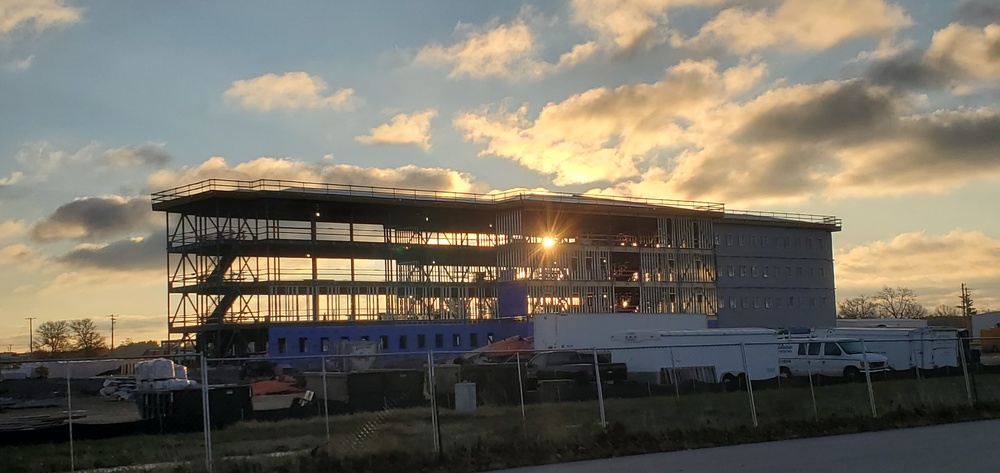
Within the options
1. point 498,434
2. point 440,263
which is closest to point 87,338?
point 440,263

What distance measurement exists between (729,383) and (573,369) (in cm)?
605

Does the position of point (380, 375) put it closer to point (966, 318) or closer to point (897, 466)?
point (897, 466)

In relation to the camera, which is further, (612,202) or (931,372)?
(612,202)

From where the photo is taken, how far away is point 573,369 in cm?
3831

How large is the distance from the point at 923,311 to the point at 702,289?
3185 inches

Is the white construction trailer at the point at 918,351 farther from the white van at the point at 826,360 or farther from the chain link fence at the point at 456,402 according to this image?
the white van at the point at 826,360

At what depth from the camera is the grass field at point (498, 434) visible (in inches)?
653

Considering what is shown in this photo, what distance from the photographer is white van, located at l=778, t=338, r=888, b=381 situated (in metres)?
41.0

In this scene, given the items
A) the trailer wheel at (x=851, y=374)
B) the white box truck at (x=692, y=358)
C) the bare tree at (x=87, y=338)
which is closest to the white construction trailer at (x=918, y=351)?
the trailer wheel at (x=851, y=374)

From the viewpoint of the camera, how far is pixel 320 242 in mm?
69312

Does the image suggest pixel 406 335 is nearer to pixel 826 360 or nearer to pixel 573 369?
pixel 573 369

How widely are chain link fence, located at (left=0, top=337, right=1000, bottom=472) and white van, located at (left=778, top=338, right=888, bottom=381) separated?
74 mm

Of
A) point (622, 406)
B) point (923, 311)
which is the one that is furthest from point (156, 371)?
point (923, 311)

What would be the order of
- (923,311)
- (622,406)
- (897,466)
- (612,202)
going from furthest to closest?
(923,311) → (612,202) → (622,406) → (897,466)
